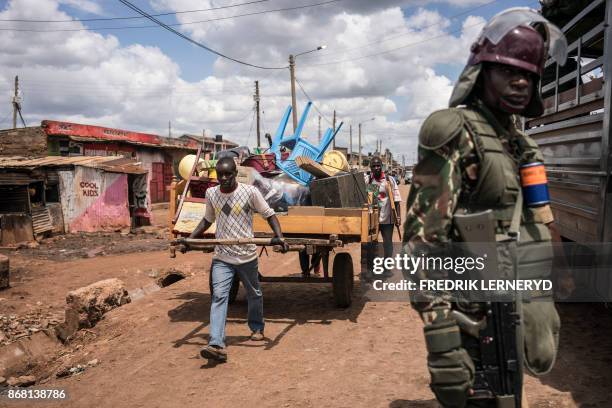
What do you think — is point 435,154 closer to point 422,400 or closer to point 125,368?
point 422,400

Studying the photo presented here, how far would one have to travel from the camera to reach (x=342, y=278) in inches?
259

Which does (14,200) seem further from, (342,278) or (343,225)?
(343,225)

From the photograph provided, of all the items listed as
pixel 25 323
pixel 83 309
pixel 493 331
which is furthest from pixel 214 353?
pixel 25 323

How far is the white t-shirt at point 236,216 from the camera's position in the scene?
5211 millimetres

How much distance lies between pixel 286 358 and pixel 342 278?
1.70m

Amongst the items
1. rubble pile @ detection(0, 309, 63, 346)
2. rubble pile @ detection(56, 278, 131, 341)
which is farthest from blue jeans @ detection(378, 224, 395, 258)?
rubble pile @ detection(0, 309, 63, 346)

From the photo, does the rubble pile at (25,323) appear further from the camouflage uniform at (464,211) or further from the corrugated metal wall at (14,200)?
the corrugated metal wall at (14,200)

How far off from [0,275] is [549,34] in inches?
383

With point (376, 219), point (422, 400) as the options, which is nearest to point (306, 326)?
point (376, 219)

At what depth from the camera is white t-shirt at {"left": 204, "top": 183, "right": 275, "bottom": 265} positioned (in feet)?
17.1

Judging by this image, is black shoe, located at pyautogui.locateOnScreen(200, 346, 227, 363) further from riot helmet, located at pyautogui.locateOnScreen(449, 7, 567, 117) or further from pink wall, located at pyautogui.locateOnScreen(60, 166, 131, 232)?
pink wall, located at pyautogui.locateOnScreen(60, 166, 131, 232)

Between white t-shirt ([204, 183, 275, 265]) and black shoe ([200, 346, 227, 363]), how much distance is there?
0.85m

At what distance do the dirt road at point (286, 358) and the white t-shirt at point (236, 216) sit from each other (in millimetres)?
1018

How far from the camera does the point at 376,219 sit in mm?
7145
